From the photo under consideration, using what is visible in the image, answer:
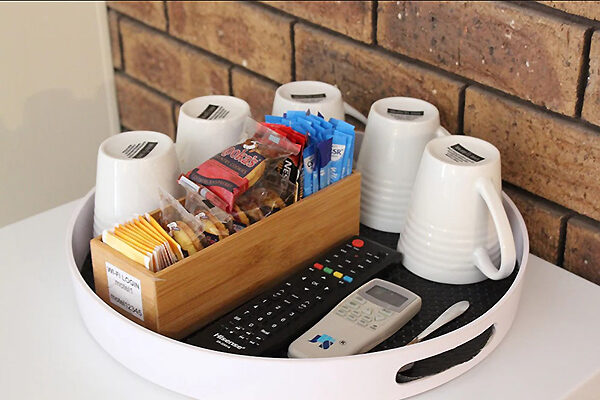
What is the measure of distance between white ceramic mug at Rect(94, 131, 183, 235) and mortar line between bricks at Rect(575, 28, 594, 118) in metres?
0.47

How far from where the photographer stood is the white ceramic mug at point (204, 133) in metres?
1.00

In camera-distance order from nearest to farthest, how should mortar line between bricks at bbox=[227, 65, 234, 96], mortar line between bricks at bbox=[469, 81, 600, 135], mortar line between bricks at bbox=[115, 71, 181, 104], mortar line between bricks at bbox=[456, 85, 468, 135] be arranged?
mortar line between bricks at bbox=[469, 81, 600, 135] → mortar line between bricks at bbox=[456, 85, 468, 135] → mortar line between bricks at bbox=[227, 65, 234, 96] → mortar line between bricks at bbox=[115, 71, 181, 104]

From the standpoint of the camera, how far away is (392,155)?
3.30ft

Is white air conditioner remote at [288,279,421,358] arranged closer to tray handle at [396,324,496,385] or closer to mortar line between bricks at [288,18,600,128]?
tray handle at [396,324,496,385]

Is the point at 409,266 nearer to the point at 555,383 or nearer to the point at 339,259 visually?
the point at 339,259

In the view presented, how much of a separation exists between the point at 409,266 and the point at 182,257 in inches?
11.1

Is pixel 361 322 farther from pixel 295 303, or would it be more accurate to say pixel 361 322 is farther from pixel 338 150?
pixel 338 150

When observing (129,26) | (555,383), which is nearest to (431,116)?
(555,383)

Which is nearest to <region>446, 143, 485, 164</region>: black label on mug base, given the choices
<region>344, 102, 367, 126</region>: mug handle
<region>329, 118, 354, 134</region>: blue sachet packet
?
<region>329, 118, 354, 134</region>: blue sachet packet

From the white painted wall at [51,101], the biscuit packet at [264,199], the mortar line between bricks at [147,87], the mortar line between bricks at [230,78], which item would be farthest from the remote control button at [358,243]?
the white painted wall at [51,101]

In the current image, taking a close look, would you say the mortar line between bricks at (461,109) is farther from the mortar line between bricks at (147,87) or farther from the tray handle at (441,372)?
the mortar line between bricks at (147,87)

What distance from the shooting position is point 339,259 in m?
0.95

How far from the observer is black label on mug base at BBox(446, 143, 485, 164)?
913 mm

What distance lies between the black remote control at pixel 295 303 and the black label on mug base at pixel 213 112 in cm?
22
